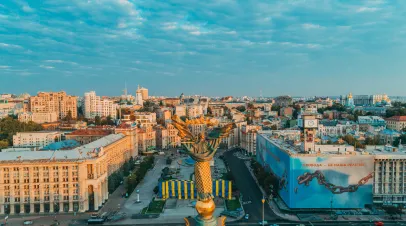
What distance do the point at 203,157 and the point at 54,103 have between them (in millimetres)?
103604

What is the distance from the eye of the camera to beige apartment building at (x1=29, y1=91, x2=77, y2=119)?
326ft

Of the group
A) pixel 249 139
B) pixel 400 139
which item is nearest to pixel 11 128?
pixel 249 139

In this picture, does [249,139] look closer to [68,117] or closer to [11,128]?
[11,128]

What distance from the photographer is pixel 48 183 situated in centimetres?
3109

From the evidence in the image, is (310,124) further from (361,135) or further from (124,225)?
(361,135)

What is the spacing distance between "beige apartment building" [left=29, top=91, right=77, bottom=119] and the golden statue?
100004 mm

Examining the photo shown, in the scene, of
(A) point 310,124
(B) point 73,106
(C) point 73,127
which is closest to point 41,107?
(B) point 73,106

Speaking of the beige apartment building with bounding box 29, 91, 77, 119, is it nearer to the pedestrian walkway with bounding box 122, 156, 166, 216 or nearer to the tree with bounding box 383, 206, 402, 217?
the pedestrian walkway with bounding box 122, 156, 166, 216

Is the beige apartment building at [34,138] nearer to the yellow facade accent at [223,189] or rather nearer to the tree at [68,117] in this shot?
A: the tree at [68,117]

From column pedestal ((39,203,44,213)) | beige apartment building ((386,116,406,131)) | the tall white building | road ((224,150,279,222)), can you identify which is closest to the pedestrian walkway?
column pedestal ((39,203,44,213))

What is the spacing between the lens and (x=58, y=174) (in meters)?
31.2

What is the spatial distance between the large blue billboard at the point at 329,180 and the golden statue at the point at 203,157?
21.6 meters

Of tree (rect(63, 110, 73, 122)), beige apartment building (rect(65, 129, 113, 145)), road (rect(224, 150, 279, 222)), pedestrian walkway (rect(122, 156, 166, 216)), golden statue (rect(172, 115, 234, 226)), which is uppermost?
golden statue (rect(172, 115, 234, 226))

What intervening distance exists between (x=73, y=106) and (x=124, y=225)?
86.2 m
